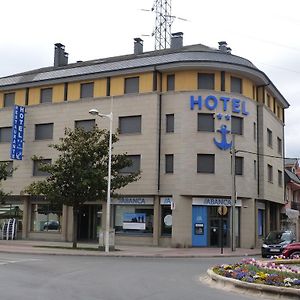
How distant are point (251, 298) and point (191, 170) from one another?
2290cm

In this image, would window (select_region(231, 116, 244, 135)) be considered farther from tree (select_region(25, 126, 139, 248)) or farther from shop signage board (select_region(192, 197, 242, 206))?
tree (select_region(25, 126, 139, 248))

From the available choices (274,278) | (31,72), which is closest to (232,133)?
(31,72)

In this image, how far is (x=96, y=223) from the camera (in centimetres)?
3834

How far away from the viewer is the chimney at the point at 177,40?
Answer: 134ft

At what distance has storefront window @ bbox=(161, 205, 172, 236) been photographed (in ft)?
114

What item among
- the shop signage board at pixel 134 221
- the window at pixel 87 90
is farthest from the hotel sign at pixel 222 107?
the window at pixel 87 90

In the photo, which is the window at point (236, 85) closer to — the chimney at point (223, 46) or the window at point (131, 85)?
the chimney at point (223, 46)

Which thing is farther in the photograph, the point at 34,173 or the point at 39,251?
the point at 34,173

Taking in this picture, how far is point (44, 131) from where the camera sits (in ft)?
132

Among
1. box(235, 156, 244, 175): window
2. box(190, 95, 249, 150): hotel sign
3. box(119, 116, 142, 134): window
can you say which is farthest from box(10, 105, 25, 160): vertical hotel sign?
box(235, 156, 244, 175): window

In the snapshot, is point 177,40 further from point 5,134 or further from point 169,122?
point 5,134

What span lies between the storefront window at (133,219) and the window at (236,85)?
10289 mm

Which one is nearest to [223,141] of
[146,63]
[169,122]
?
[169,122]

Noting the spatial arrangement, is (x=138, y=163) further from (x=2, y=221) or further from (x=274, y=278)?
(x=274, y=278)
